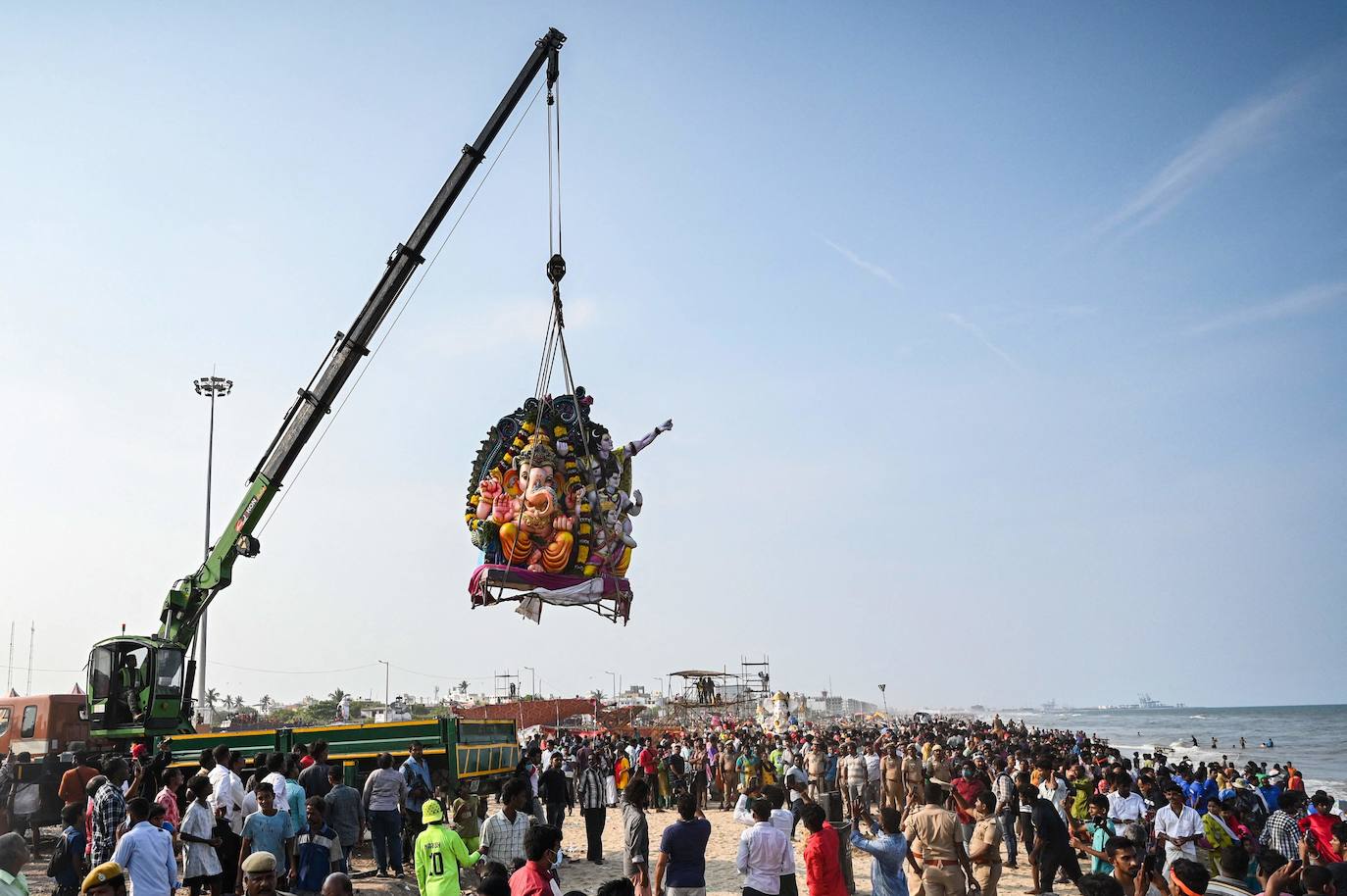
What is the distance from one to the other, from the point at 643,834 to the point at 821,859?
2429 millimetres

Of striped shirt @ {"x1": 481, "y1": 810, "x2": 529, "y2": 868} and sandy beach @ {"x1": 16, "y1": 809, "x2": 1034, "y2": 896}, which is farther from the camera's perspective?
sandy beach @ {"x1": 16, "y1": 809, "x2": 1034, "y2": 896}

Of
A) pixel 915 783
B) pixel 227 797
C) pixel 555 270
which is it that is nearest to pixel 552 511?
pixel 555 270

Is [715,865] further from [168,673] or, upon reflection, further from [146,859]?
[168,673]

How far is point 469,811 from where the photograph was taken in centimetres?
1120

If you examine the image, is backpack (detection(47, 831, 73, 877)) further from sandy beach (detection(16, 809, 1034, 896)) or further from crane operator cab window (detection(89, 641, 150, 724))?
crane operator cab window (detection(89, 641, 150, 724))

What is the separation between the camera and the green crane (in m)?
19.8

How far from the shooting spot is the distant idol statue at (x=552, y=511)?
83.3 feet

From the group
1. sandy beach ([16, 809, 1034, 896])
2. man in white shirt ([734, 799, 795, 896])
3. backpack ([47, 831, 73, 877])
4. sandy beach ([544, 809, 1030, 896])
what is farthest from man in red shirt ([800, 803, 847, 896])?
backpack ([47, 831, 73, 877])

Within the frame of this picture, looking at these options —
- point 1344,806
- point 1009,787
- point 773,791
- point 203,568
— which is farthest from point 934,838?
point 1344,806

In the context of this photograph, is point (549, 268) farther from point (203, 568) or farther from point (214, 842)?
point (214, 842)

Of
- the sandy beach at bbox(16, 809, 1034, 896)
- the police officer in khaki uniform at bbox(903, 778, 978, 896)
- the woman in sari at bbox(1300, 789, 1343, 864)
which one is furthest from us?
the sandy beach at bbox(16, 809, 1034, 896)

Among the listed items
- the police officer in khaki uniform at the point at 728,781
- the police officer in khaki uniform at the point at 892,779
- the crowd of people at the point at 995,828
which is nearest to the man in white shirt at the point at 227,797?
the crowd of people at the point at 995,828

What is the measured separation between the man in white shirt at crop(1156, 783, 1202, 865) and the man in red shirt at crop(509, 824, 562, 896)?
8711 millimetres

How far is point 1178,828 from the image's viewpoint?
40.1 ft
